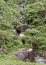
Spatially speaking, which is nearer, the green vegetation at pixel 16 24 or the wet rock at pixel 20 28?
the green vegetation at pixel 16 24

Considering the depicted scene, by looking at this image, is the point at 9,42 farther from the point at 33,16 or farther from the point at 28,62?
the point at 33,16

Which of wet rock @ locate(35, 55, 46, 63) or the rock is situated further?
wet rock @ locate(35, 55, 46, 63)

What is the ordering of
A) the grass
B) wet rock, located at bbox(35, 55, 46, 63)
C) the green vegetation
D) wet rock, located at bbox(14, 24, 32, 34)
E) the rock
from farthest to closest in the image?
1. wet rock, located at bbox(14, 24, 32, 34)
2. the green vegetation
3. wet rock, located at bbox(35, 55, 46, 63)
4. the rock
5. the grass

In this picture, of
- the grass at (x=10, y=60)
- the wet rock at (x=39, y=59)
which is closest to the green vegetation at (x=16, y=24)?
the grass at (x=10, y=60)

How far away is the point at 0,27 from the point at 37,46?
5.97 metres

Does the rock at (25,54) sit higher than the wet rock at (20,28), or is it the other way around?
the wet rock at (20,28)

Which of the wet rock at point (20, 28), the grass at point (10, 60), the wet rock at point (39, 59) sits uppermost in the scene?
the wet rock at point (20, 28)

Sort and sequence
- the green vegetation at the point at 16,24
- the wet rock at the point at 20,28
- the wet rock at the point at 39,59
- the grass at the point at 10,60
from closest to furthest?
1. the grass at the point at 10,60
2. the wet rock at the point at 39,59
3. the green vegetation at the point at 16,24
4. the wet rock at the point at 20,28

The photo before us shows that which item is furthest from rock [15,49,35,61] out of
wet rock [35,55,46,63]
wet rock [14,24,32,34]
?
wet rock [14,24,32,34]

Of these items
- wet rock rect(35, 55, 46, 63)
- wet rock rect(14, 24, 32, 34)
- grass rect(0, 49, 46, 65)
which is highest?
wet rock rect(14, 24, 32, 34)

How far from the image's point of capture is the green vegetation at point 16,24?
797 inches

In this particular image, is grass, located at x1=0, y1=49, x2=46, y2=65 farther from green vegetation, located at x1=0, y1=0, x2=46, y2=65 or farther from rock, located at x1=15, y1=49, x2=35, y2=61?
rock, located at x1=15, y1=49, x2=35, y2=61

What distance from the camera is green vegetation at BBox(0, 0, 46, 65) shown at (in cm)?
2023

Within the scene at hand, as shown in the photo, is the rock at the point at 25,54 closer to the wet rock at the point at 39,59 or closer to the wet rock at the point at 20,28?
the wet rock at the point at 39,59
